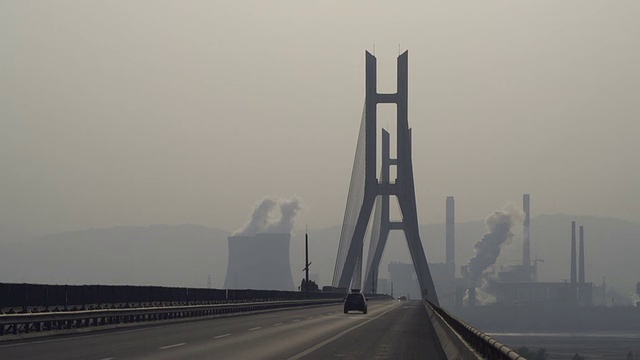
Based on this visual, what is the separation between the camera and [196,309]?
2093 inches

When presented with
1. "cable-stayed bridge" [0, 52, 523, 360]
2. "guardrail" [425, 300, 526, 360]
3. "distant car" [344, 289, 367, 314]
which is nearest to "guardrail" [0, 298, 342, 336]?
"cable-stayed bridge" [0, 52, 523, 360]

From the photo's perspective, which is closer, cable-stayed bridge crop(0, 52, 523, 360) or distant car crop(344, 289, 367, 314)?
cable-stayed bridge crop(0, 52, 523, 360)

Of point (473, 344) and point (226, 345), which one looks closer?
point (473, 344)

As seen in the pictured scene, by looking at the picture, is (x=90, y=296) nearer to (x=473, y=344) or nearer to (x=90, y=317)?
(x=90, y=317)

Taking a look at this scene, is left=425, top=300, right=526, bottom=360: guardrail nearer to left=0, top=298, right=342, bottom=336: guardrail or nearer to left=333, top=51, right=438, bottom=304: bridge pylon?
left=0, top=298, right=342, bottom=336: guardrail

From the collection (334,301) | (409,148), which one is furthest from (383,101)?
(334,301)

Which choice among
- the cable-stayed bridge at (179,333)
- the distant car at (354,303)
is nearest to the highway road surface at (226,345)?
the cable-stayed bridge at (179,333)

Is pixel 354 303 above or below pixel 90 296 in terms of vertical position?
below

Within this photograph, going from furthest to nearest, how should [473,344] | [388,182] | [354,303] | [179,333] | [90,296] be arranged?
1. [388,182]
2. [354,303]
3. [90,296]
4. [179,333]
5. [473,344]

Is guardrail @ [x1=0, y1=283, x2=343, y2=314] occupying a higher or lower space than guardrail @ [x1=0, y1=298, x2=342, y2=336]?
higher

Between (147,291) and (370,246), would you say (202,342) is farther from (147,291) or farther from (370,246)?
(370,246)

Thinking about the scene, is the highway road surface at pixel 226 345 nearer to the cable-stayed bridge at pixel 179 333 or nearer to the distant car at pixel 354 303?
the cable-stayed bridge at pixel 179 333

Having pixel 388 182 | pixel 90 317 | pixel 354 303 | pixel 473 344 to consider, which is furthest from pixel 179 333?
pixel 388 182

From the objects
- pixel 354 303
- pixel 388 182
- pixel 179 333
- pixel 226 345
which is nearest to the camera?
pixel 226 345
